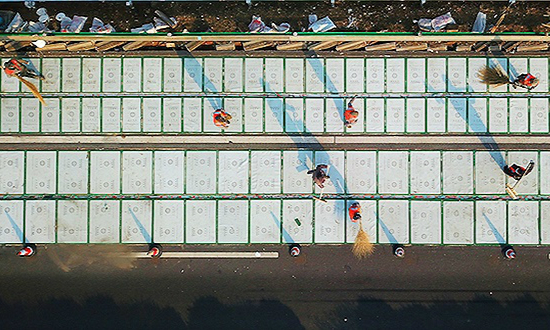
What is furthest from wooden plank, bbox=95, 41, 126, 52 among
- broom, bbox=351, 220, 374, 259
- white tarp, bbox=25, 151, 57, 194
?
broom, bbox=351, 220, 374, 259

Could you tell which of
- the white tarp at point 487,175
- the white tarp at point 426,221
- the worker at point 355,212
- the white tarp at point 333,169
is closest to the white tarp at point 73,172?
the white tarp at point 333,169

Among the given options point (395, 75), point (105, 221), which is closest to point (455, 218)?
point (395, 75)

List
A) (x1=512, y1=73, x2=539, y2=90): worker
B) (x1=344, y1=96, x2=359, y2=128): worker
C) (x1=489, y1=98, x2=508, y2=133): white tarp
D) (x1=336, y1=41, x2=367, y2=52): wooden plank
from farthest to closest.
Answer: (x1=489, y1=98, x2=508, y2=133): white tarp, (x1=336, y1=41, x2=367, y2=52): wooden plank, (x1=344, y1=96, x2=359, y2=128): worker, (x1=512, y1=73, x2=539, y2=90): worker

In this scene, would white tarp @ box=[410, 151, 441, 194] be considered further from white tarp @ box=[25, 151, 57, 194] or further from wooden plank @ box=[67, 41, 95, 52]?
white tarp @ box=[25, 151, 57, 194]

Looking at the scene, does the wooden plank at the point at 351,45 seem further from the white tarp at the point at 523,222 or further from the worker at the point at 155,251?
the worker at the point at 155,251

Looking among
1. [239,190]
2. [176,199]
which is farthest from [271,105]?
[176,199]

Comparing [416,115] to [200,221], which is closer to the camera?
[416,115]

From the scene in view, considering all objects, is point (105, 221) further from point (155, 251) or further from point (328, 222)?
point (328, 222)
